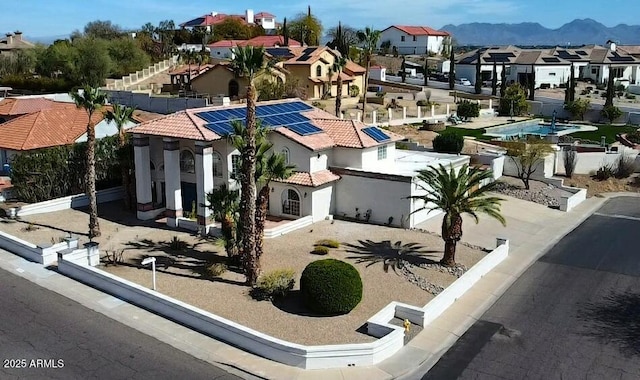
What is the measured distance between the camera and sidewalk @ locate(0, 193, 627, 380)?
1859cm

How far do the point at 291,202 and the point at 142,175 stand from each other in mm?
7897

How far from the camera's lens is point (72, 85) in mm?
77938

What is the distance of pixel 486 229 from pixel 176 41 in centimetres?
10068

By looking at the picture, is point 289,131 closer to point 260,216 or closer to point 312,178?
point 312,178

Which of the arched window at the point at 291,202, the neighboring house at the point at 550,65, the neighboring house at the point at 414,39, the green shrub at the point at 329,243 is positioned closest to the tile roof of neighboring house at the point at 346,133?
the arched window at the point at 291,202

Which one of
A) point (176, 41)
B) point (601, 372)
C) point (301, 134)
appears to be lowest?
point (601, 372)

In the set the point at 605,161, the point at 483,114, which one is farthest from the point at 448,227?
the point at 483,114

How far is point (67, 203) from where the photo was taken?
35406 millimetres

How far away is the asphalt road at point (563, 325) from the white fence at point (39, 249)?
16821mm

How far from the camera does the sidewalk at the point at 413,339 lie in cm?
1859

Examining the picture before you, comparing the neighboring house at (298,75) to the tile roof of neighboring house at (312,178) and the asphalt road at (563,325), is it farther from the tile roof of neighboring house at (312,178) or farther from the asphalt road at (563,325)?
the asphalt road at (563,325)

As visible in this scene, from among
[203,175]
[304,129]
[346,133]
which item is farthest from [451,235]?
[203,175]

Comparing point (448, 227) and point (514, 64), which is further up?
point (514, 64)

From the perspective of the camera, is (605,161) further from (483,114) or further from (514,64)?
(514,64)
